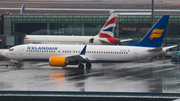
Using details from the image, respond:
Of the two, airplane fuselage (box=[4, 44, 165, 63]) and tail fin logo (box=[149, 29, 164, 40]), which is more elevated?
tail fin logo (box=[149, 29, 164, 40])

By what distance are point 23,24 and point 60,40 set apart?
64.3 ft

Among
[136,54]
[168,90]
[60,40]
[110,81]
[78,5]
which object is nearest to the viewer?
[168,90]

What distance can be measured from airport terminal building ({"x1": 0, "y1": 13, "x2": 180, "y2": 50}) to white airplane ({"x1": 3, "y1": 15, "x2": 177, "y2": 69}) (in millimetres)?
33322

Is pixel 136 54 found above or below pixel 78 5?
below

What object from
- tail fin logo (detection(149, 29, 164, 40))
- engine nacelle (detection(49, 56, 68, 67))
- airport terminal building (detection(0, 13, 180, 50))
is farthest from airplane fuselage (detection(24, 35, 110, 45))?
engine nacelle (detection(49, 56, 68, 67))

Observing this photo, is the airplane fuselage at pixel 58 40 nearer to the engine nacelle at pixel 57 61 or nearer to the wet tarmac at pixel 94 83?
the engine nacelle at pixel 57 61

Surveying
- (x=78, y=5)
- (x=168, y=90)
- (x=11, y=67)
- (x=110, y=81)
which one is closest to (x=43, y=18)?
(x=11, y=67)

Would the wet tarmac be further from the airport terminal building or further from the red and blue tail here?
the airport terminal building

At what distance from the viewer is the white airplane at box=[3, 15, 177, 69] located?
39000 millimetres

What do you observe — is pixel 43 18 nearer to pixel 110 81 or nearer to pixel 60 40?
pixel 60 40

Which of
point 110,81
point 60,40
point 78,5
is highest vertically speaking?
point 78,5

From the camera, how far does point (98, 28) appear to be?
2940 inches

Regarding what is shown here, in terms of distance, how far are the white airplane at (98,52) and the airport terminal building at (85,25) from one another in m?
33.3

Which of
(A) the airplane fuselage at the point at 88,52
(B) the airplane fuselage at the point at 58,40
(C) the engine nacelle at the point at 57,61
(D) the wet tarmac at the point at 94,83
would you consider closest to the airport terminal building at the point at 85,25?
(B) the airplane fuselage at the point at 58,40
